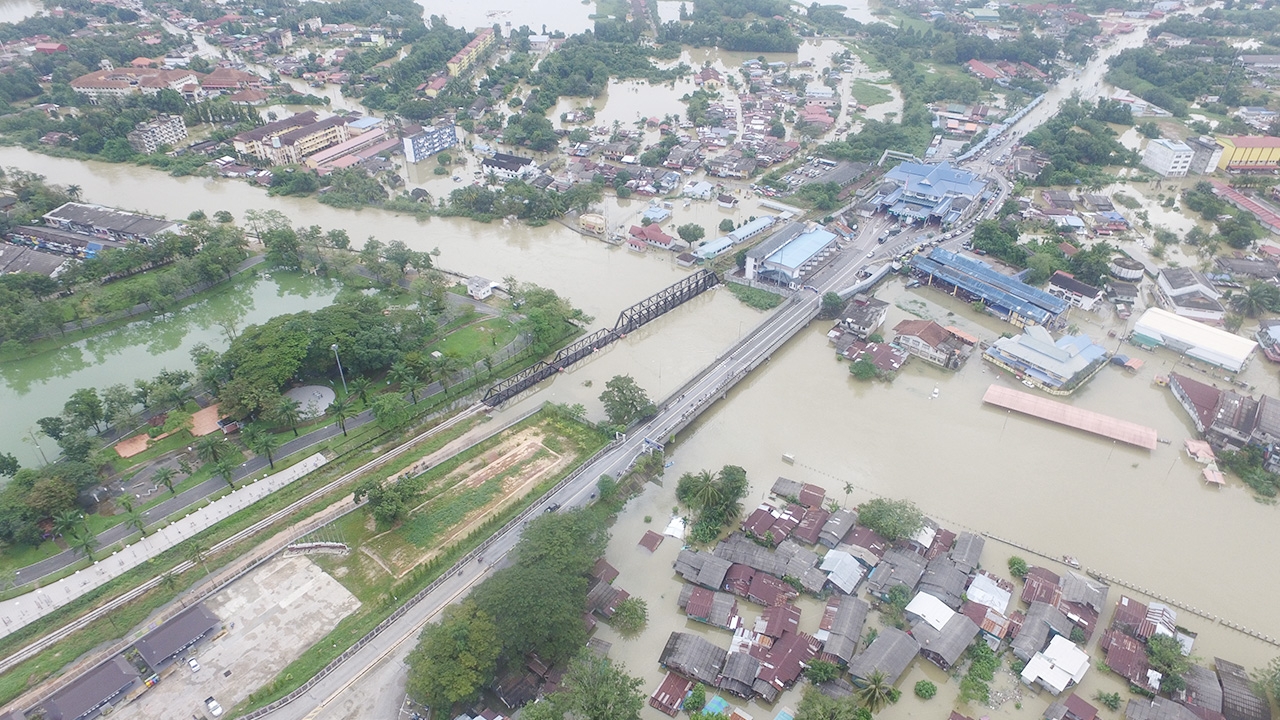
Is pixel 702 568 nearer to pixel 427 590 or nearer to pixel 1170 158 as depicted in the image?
pixel 427 590

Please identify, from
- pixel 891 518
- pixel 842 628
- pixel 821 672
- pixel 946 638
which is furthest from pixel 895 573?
pixel 821 672

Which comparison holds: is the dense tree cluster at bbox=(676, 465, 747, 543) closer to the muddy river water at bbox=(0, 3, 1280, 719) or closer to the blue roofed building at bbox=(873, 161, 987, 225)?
the muddy river water at bbox=(0, 3, 1280, 719)

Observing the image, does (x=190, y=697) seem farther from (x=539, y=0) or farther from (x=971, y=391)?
(x=539, y=0)

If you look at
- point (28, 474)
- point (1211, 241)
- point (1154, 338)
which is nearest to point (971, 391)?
point (1154, 338)

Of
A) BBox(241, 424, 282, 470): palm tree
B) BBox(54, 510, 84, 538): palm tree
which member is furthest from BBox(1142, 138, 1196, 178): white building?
BBox(54, 510, 84, 538): palm tree

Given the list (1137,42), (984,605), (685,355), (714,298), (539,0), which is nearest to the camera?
(984,605)
